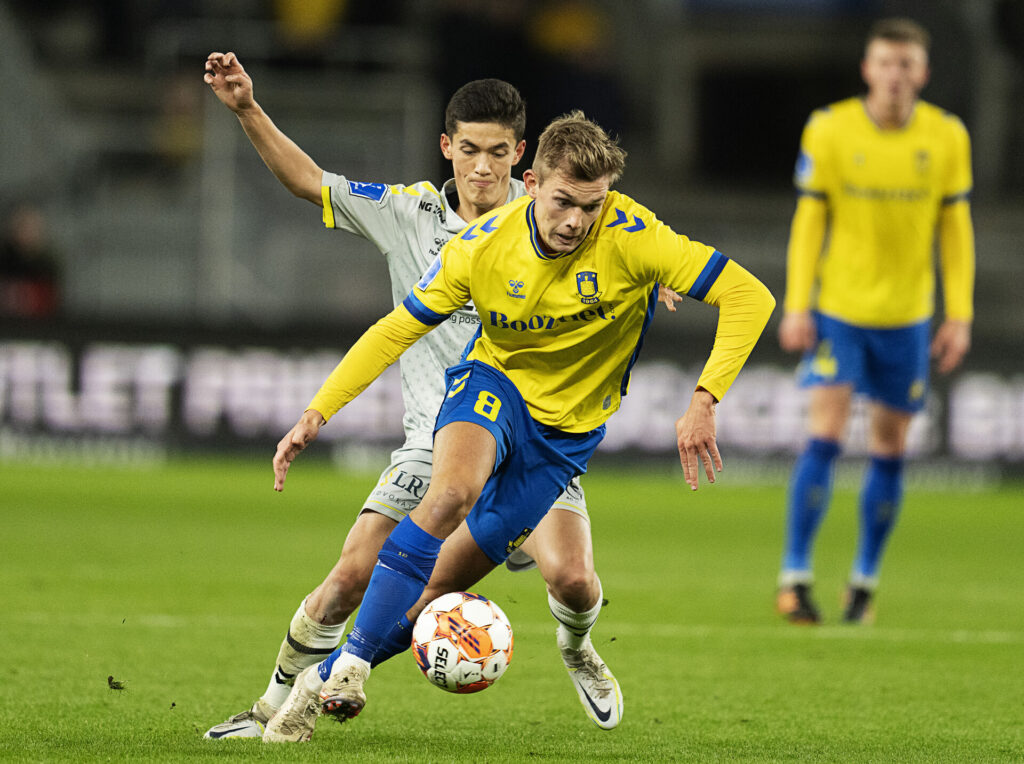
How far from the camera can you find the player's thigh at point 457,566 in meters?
4.90

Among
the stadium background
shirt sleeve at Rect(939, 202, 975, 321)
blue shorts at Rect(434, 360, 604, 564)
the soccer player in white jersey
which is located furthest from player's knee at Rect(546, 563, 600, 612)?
the stadium background

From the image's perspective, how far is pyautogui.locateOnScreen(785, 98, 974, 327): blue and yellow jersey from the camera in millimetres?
7598

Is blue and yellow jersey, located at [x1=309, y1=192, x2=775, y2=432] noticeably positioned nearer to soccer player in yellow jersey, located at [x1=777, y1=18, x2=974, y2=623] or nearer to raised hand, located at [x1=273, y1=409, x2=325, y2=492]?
raised hand, located at [x1=273, y1=409, x2=325, y2=492]

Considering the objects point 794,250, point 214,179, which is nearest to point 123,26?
point 214,179

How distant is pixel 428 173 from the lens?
17.9 m

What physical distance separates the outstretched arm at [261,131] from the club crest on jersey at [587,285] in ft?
3.48

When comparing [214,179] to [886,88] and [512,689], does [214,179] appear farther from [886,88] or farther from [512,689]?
[512,689]

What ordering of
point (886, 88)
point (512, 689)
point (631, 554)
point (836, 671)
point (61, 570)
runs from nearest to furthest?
1. point (512, 689)
2. point (836, 671)
3. point (886, 88)
4. point (61, 570)
5. point (631, 554)

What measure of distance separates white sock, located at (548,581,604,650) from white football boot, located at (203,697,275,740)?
0.99 m

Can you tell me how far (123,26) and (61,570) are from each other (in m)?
13.2

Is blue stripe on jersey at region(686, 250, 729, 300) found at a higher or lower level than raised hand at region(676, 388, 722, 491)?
higher

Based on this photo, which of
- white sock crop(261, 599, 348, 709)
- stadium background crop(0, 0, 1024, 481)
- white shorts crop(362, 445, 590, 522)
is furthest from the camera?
stadium background crop(0, 0, 1024, 481)

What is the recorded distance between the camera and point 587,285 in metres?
4.77

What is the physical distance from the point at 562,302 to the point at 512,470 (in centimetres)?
54
